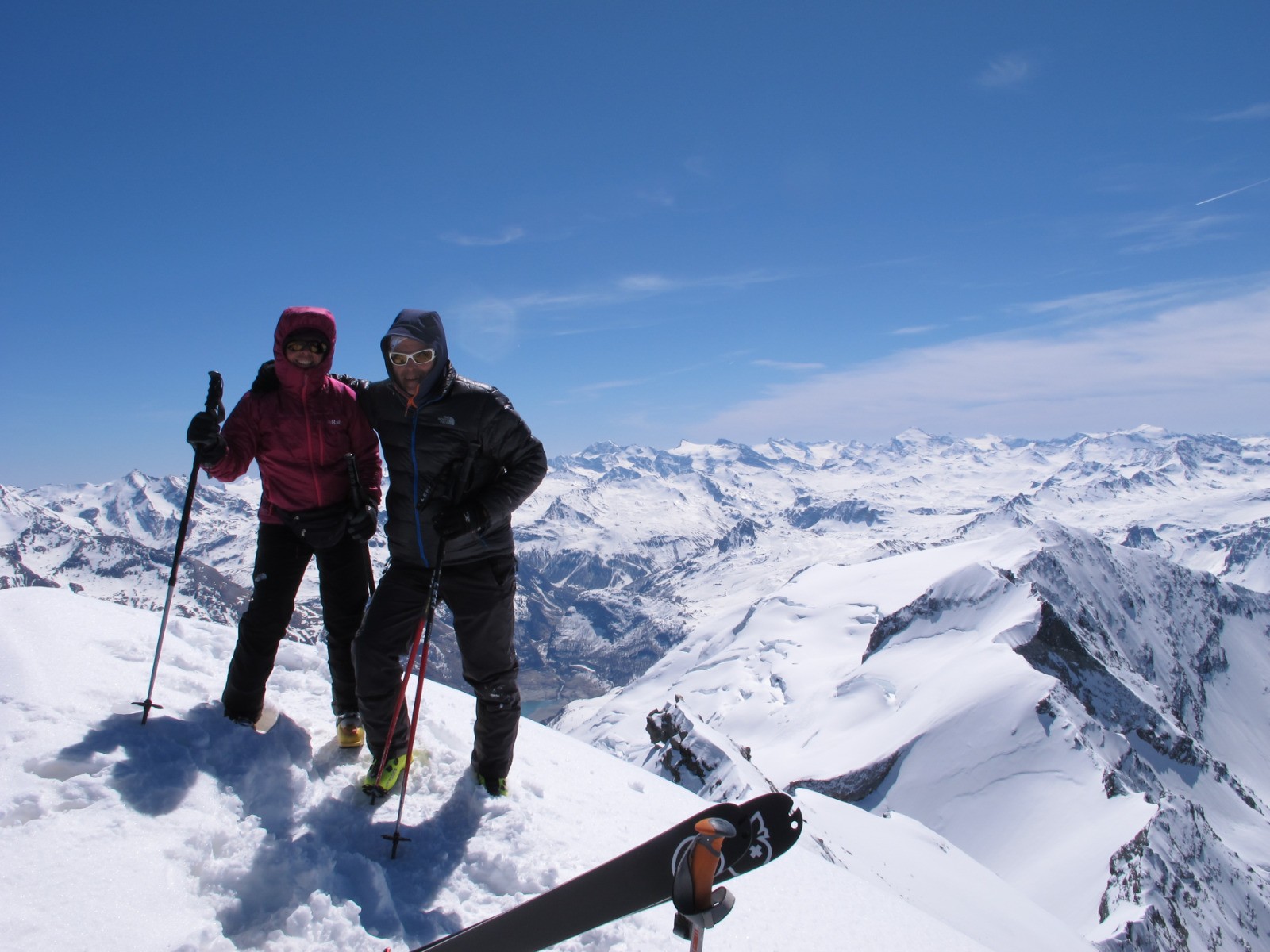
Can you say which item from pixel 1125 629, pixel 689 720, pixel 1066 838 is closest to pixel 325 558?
pixel 689 720

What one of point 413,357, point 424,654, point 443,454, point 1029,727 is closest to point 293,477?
point 443,454

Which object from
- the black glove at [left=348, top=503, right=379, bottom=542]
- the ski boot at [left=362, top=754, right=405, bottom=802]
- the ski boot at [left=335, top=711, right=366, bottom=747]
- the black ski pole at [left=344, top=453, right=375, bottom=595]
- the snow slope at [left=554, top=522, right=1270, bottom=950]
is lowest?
the snow slope at [left=554, top=522, right=1270, bottom=950]

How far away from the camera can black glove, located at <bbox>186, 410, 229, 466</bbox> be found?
596cm

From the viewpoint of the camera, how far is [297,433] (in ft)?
20.8

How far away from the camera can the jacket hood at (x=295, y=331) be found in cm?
612

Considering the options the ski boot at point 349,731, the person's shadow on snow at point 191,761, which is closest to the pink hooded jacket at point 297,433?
the person's shadow on snow at point 191,761

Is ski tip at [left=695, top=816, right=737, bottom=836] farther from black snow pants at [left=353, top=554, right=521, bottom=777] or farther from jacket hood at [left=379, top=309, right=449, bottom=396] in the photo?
jacket hood at [left=379, top=309, right=449, bottom=396]

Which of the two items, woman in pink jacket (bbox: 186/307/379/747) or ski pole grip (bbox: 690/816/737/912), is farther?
woman in pink jacket (bbox: 186/307/379/747)

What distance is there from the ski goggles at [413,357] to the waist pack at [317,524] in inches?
61.5

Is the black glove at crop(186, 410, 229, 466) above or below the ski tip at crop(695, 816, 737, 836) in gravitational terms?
above

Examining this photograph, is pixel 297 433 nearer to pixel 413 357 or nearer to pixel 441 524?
pixel 413 357

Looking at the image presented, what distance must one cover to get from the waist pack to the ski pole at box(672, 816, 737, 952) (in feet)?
14.4

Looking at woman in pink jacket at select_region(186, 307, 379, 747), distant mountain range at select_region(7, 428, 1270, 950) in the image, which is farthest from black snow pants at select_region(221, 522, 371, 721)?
distant mountain range at select_region(7, 428, 1270, 950)

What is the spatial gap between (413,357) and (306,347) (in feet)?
3.37
